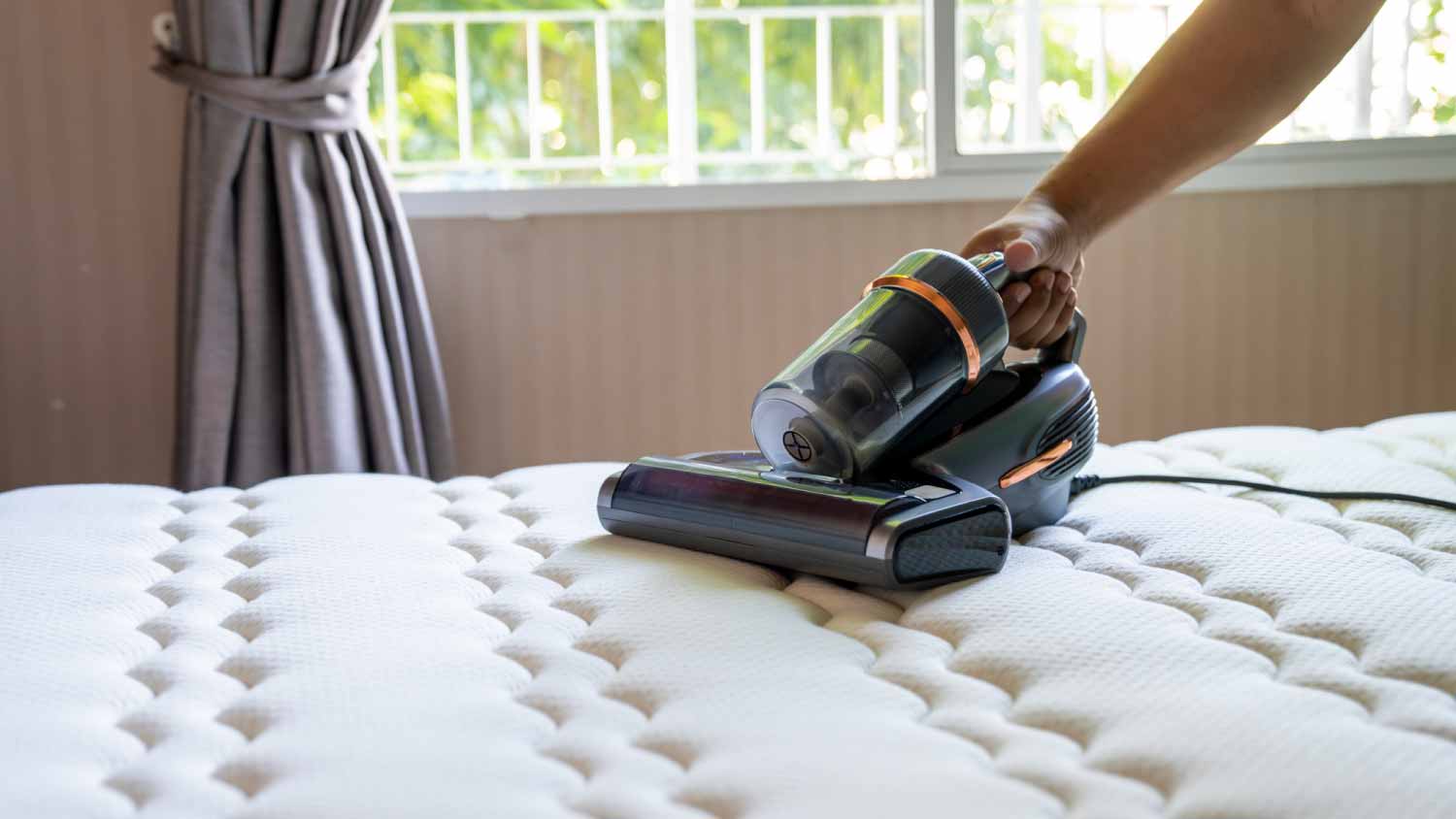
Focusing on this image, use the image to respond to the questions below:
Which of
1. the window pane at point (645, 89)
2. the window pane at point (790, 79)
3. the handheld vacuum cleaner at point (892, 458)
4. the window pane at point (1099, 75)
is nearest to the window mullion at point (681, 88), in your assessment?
the window pane at point (645, 89)

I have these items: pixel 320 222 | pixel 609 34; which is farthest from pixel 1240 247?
pixel 320 222

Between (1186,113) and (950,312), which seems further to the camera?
(1186,113)

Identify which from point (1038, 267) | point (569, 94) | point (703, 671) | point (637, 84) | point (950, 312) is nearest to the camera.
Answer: point (703, 671)

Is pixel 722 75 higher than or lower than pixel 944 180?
higher

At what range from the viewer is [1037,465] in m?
1.03

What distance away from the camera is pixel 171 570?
0.97m

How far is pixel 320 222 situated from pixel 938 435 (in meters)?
1.41

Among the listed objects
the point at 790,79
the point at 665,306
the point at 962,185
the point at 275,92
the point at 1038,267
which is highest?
the point at 790,79

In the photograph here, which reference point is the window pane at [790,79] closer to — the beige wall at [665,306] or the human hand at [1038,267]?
the beige wall at [665,306]

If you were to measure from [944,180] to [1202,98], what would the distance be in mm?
1093

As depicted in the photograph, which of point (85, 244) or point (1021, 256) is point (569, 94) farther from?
point (1021, 256)

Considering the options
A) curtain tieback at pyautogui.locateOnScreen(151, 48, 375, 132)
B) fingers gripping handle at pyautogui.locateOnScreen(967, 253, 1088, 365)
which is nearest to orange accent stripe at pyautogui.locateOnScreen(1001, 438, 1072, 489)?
fingers gripping handle at pyautogui.locateOnScreen(967, 253, 1088, 365)

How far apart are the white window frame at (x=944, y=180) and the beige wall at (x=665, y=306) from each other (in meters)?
0.03

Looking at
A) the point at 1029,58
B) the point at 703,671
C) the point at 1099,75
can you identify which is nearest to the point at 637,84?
the point at 1029,58
